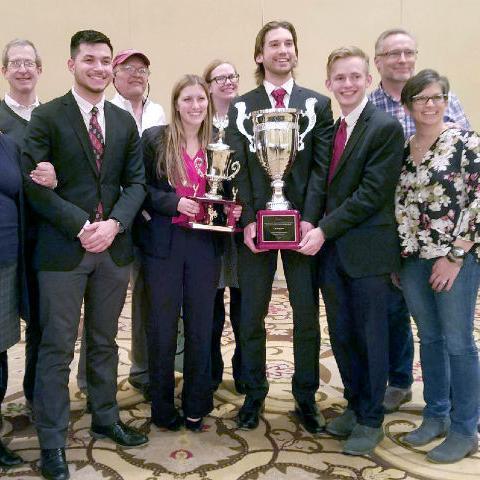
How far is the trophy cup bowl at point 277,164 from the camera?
80.8 inches

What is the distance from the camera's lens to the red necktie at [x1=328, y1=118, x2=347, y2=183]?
2.11 metres

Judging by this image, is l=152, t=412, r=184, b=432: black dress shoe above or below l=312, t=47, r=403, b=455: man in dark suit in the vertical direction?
below

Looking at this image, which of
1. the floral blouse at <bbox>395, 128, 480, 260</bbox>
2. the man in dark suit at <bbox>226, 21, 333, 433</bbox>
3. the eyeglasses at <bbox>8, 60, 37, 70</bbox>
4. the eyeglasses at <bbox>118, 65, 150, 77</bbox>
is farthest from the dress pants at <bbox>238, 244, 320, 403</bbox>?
the eyeglasses at <bbox>8, 60, 37, 70</bbox>

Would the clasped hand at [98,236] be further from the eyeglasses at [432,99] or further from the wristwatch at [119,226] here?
the eyeglasses at [432,99]

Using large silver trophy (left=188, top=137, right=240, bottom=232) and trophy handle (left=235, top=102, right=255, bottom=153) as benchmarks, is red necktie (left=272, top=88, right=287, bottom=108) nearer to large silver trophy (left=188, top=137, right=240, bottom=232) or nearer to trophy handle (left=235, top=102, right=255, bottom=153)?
trophy handle (left=235, top=102, right=255, bottom=153)

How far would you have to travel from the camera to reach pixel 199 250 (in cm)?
215

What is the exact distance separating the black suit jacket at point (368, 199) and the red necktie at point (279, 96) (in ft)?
1.15

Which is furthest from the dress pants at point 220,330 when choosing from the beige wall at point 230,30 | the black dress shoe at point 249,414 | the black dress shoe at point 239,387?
the beige wall at point 230,30

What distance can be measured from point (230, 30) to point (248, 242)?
11.7 feet

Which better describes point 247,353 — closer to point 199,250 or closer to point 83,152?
point 199,250

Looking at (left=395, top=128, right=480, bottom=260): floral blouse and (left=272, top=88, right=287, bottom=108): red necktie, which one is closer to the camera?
(left=395, top=128, right=480, bottom=260): floral blouse

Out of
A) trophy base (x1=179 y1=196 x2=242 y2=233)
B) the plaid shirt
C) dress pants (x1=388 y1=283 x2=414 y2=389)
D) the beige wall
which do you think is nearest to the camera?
trophy base (x1=179 y1=196 x2=242 y2=233)

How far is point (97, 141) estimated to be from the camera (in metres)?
1.97

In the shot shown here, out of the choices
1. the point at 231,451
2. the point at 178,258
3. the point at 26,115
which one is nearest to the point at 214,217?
the point at 178,258
